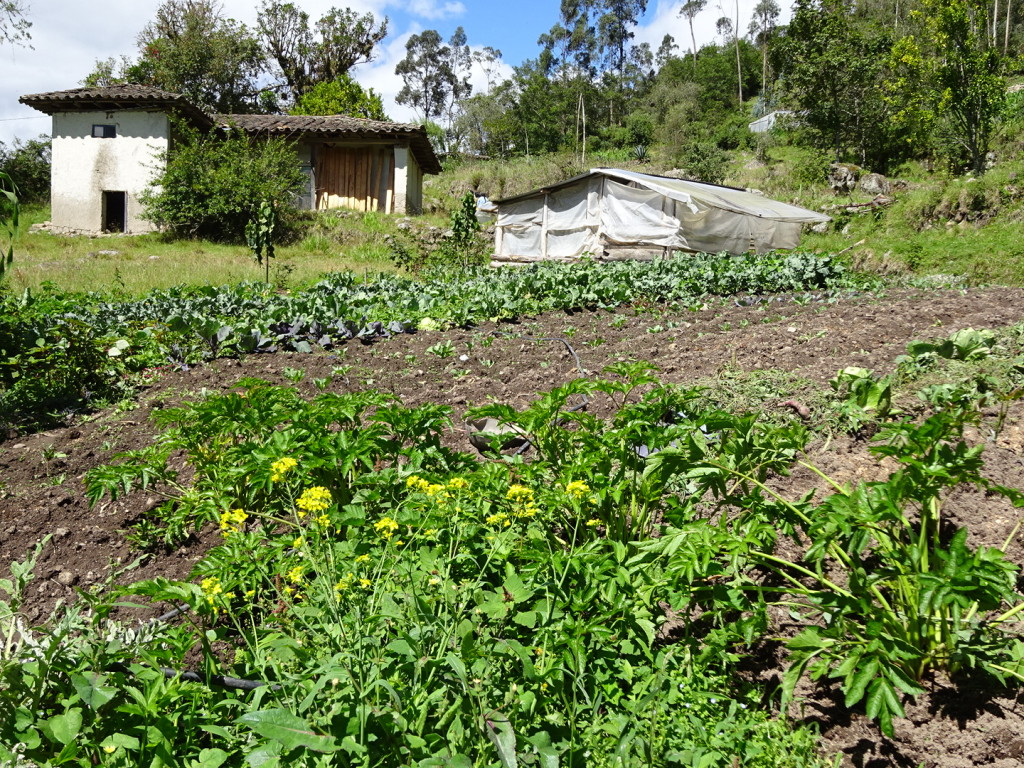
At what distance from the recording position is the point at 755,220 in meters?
16.4

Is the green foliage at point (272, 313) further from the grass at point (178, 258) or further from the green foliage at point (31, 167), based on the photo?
the green foliage at point (31, 167)

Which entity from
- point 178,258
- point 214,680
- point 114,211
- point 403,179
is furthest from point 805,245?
point 114,211

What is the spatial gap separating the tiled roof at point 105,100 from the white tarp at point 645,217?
1054 centimetres

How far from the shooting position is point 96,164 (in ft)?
68.8

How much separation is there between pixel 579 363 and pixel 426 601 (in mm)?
3110

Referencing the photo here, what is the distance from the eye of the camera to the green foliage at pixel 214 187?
64.1 ft

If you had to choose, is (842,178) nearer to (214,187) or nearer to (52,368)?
(214,187)

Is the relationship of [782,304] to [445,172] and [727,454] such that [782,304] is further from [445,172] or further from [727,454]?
[445,172]

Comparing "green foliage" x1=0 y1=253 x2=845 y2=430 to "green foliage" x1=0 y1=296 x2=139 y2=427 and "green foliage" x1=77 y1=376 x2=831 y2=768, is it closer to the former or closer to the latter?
"green foliage" x1=0 y1=296 x2=139 y2=427

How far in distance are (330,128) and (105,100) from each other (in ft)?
21.2

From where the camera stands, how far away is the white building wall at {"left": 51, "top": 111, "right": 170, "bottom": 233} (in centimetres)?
2080

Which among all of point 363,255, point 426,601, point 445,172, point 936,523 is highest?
point 445,172

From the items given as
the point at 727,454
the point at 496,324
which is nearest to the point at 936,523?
the point at 727,454

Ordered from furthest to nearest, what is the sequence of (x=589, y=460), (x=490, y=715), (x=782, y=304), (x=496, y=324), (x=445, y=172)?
(x=445, y=172)
(x=782, y=304)
(x=496, y=324)
(x=589, y=460)
(x=490, y=715)
